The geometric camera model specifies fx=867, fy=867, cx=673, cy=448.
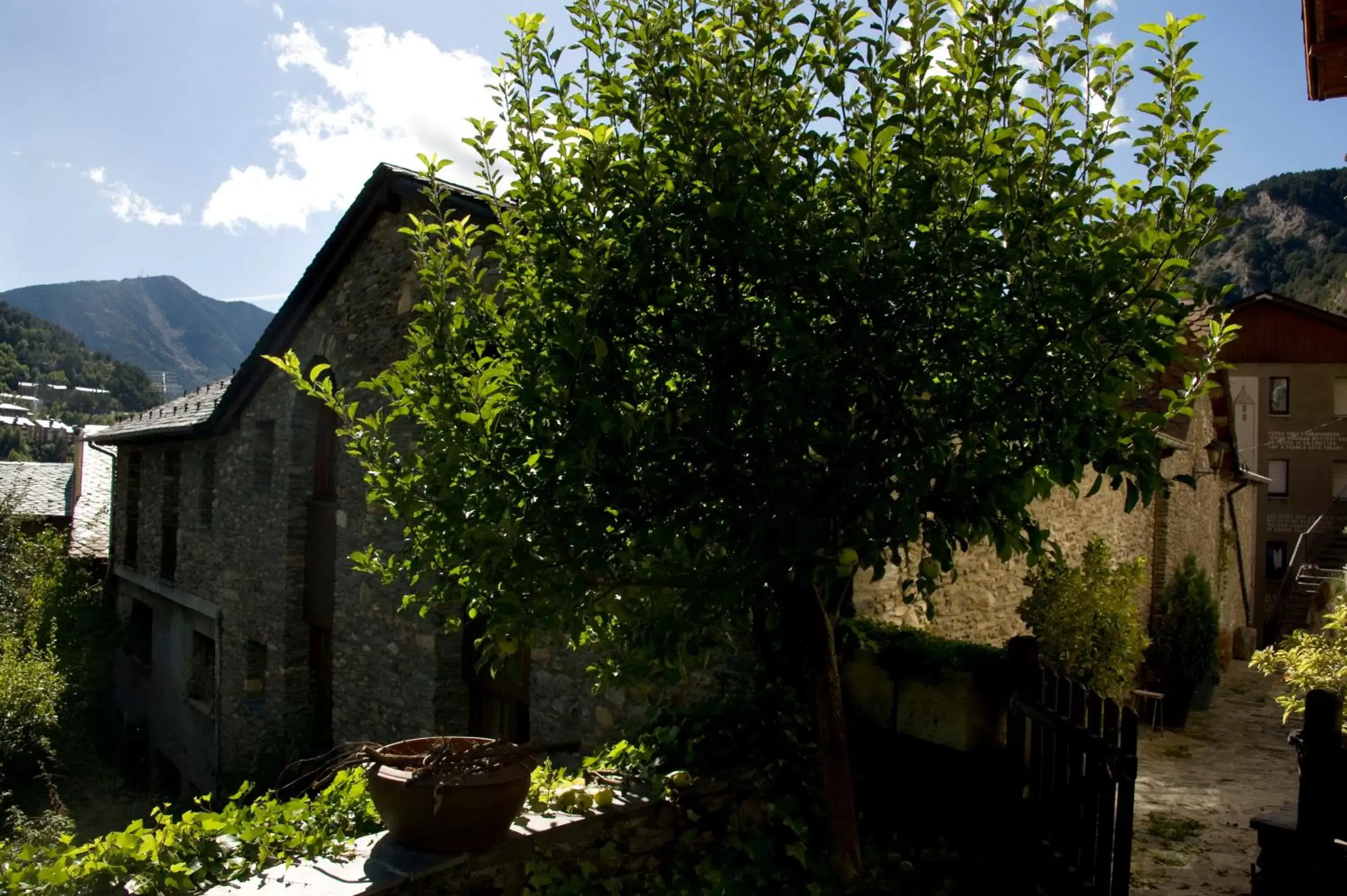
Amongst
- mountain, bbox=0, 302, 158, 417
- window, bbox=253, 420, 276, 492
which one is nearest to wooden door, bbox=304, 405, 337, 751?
window, bbox=253, 420, 276, 492

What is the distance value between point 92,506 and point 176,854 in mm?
23463

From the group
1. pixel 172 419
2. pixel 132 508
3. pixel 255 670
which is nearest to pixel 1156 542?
pixel 255 670

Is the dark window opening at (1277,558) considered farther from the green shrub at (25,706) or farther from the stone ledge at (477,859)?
the green shrub at (25,706)

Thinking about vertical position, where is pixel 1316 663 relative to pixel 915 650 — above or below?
below

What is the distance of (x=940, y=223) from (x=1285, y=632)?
20098 millimetres

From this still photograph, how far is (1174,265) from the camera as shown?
2.82m

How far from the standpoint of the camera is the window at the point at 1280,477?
25297mm

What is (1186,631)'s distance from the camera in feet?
38.2

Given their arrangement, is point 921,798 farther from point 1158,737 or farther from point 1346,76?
point 1158,737

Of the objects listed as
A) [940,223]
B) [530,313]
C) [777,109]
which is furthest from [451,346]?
[940,223]

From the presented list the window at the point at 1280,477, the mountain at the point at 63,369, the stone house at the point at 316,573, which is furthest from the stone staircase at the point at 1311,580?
the mountain at the point at 63,369

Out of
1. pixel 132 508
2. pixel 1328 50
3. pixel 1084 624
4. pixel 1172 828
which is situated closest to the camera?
pixel 1328 50

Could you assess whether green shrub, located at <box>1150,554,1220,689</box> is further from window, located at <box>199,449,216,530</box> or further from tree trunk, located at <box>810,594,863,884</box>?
window, located at <box>199,449,216,530</box>

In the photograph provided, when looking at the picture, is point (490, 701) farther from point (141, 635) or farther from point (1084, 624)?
point (141, 635)
